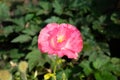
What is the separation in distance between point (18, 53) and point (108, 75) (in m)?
0.85

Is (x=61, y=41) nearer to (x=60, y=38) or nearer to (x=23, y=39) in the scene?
(x=60, y=38)

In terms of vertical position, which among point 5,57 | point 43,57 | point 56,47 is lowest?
point 5,57

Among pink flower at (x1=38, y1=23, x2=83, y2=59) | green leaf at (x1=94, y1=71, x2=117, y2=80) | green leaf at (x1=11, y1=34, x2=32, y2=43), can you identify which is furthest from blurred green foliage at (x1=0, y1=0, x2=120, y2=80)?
pink flower at (x1=38, y1=23, x2=83, y2=59)

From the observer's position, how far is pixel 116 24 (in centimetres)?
243

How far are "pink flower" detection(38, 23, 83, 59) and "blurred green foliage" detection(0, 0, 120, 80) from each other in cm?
66

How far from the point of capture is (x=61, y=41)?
140cm

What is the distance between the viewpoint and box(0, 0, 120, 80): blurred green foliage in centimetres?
226

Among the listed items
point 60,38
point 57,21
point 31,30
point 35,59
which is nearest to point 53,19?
point 57,21

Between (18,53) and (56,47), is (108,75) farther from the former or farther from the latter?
(18,53)

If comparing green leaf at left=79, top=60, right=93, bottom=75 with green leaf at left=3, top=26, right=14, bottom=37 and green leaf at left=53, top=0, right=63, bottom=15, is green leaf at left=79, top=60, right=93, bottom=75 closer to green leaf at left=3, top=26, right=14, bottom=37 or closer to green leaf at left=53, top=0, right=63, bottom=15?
green leaf at left=53, top=0, right=63, bottom=15

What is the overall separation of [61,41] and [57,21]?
3.27 feet

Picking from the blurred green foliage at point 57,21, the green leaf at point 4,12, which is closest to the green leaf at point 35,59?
the blurred green foliage at point 57,21

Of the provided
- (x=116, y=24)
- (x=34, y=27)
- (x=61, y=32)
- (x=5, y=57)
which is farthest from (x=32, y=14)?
(x=61, y=32)

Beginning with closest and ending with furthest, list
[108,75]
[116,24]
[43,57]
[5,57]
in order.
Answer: [108,75]
[43,57]
[116,24]
[5,57]
